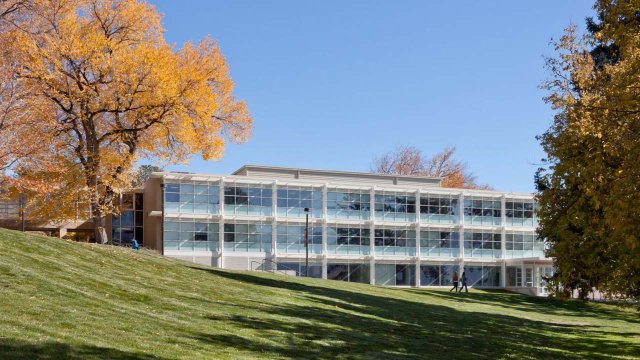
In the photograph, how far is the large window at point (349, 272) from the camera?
205ft

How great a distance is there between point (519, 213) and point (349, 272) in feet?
61.6

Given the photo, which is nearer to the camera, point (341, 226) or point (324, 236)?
point (324, 236)

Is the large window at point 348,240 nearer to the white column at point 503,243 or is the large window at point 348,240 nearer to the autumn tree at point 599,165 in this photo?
the white column at point 503,243

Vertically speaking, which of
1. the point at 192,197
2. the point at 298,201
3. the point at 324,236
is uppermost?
the point at 192,197

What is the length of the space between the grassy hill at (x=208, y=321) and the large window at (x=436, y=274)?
1259 inches

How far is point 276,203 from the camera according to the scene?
6128 centimetres

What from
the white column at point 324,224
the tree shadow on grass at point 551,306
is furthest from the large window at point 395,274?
the tree shadow on grass at point 551,306

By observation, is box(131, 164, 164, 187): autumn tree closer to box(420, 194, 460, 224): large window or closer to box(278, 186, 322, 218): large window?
box(278, 186, 322, 218): large window

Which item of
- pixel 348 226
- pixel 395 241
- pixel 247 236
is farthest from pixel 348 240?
pixel 247 236

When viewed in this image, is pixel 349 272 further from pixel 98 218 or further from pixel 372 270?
pixel 98 218

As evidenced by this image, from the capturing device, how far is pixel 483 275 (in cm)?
6875

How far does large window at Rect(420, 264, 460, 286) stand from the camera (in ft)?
218

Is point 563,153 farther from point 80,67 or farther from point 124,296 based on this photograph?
point 80,67

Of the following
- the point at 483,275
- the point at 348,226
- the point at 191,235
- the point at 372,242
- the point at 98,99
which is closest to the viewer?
the point at 98,99
